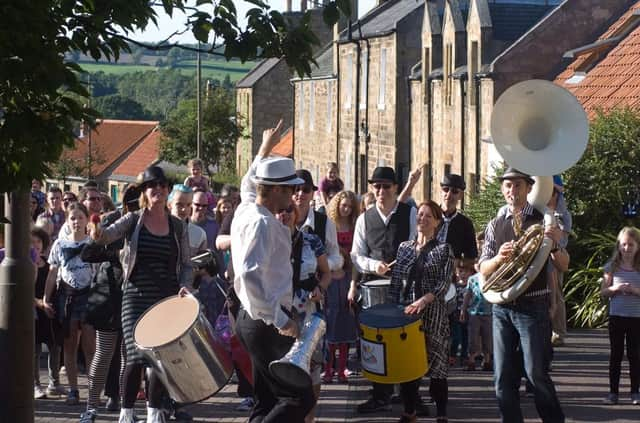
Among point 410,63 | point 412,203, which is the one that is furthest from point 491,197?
point 410,63

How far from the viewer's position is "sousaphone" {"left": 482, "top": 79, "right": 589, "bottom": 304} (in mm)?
8125

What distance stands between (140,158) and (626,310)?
90.2 metres

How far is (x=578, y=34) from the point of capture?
3120 cm

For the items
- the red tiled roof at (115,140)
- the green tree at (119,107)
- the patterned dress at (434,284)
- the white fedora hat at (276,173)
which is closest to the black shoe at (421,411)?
the patterned dress at (434,284)

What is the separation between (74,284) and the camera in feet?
35.3

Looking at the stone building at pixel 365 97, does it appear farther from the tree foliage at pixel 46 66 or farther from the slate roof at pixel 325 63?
the tree foliage at pixel 46 66

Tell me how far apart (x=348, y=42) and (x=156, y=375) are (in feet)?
125

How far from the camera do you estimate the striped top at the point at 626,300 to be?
10.5 metres

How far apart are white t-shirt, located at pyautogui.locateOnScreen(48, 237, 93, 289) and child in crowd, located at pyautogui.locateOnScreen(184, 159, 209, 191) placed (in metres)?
3.16

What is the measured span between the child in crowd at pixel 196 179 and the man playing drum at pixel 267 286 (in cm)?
629

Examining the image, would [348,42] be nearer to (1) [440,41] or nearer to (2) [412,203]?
(1) [440,41]

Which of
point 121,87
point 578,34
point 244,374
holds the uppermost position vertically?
point 121,87

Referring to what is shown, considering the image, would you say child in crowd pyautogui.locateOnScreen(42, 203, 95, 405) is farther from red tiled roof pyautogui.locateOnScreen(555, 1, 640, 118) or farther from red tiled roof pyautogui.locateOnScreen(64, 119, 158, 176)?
red tiled roof pyautogui.locateOnScreen(64, 119, 158, 176)

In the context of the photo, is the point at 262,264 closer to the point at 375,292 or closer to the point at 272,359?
the point at 272,359
